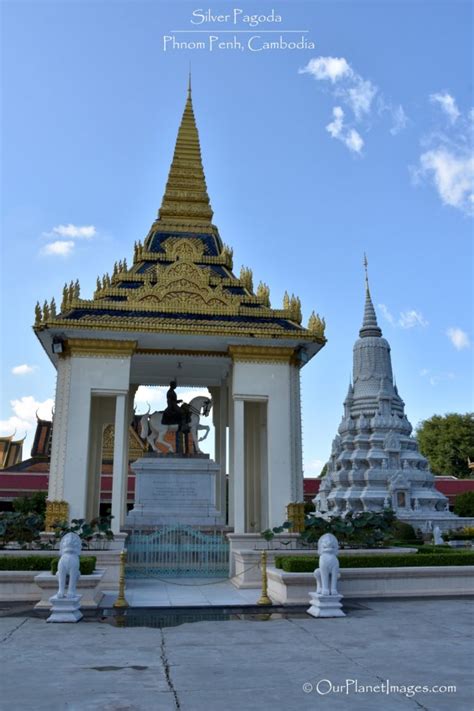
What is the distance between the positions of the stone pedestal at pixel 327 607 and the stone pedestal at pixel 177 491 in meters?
7.63

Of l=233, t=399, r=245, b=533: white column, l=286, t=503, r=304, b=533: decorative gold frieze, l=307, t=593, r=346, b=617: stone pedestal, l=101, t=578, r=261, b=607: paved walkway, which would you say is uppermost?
l=233, t=399, r=245, b=533: white column

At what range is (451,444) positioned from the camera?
60625 mm

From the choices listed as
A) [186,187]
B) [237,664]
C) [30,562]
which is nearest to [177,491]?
[30,562]

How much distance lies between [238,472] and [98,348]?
4.80m

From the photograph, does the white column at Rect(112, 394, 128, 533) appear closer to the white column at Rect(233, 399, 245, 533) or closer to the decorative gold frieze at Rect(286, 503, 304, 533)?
the white column at Rect(233, 399, 245, 533)

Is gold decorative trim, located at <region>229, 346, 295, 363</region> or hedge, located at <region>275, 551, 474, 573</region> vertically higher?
gold decorative trim, located at <region>229, 346, 295, 363</region>

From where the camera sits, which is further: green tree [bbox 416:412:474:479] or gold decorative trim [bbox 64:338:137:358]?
green tree [bbox 416:412:474:479]

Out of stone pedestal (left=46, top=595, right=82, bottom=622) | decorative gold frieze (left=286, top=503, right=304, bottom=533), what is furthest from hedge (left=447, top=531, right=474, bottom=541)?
stone pedestal (left=46, top=595, right=82, bottom=622)

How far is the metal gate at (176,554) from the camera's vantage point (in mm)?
14586

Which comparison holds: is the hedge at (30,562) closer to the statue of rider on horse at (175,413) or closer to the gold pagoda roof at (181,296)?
the gold pagoda roof at (181,296)

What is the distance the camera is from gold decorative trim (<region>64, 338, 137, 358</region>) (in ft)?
52.1

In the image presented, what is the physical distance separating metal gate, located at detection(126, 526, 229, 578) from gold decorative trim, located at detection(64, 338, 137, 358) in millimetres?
4606

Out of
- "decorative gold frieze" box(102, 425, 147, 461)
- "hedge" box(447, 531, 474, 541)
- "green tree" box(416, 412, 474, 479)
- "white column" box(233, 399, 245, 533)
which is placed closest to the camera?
"white column" box(233, 399, 245, 533)

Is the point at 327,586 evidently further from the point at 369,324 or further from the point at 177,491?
the point at 369,324
